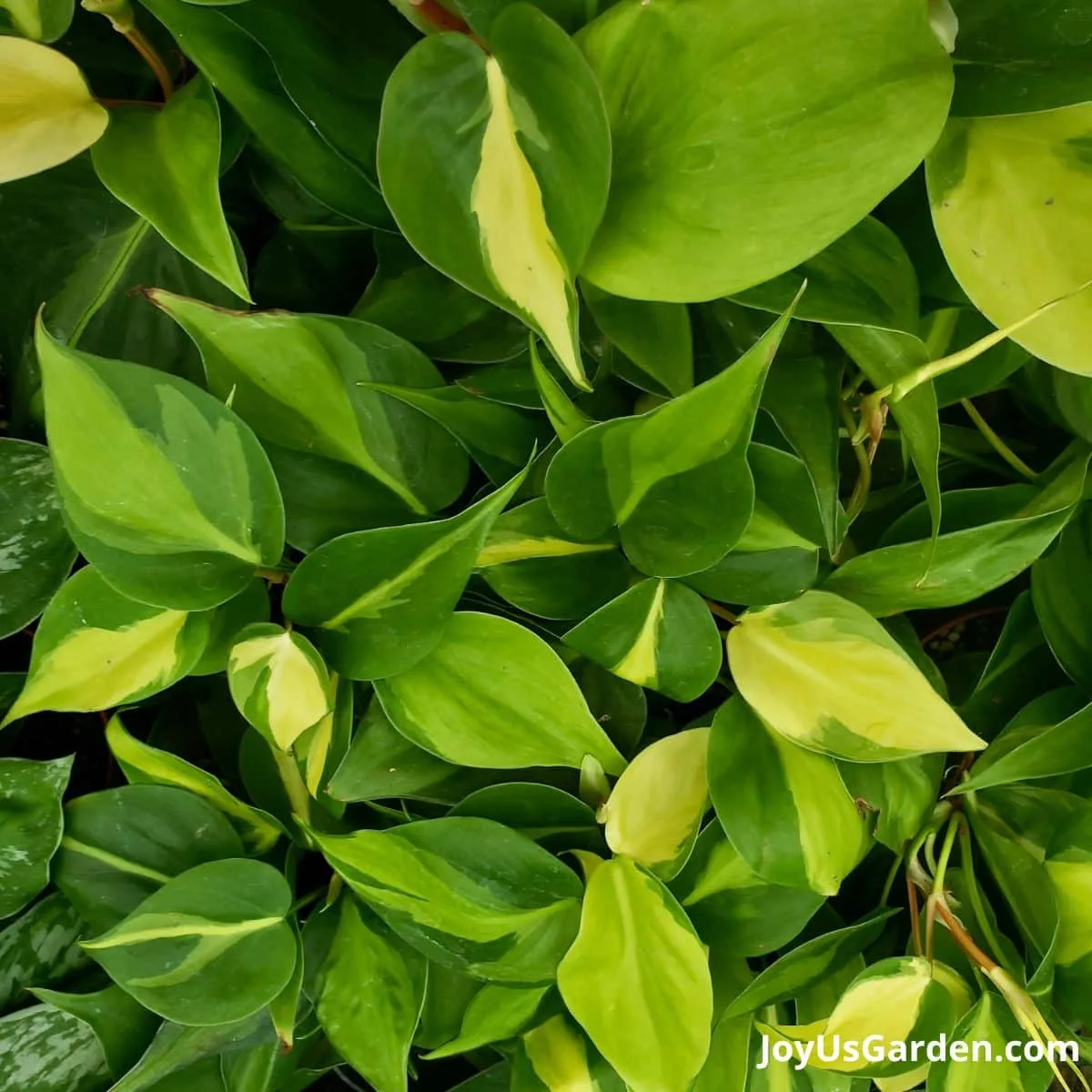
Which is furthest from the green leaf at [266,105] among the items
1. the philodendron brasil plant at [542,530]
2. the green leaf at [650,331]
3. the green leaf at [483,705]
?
the green leaf at [483,705]

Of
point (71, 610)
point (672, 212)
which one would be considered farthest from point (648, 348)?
point (71, 610)

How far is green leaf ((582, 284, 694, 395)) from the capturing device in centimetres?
49

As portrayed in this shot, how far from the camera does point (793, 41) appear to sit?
1.21ft

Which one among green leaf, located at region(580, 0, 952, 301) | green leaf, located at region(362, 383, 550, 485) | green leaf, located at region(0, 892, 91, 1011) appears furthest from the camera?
green leaf, located at region(0, 892, 91, 1011)

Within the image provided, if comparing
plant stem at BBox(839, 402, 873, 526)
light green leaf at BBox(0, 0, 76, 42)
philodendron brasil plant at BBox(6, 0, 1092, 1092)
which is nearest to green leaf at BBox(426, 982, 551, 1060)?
philodendron brasil plant at BBox(6, 0, 1092, 1092)

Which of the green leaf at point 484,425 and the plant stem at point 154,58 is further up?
the plant stem at point 154,58

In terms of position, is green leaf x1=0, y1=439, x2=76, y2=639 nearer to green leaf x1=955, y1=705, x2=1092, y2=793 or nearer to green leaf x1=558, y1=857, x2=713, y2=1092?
green leaf x1=558, y1=857, x2=713, y2=1092

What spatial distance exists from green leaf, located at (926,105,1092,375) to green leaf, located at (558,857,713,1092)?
0.36 meters

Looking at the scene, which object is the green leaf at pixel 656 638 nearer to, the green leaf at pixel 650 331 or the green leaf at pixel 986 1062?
the green leaf at pixel 650 331

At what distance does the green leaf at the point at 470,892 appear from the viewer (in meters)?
0.50

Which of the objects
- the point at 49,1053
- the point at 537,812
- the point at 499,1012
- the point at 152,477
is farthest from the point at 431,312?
the point at 49,1053

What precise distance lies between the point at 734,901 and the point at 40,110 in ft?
1.88

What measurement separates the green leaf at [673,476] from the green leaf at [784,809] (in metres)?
0.13

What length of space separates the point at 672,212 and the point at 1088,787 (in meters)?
0.46
